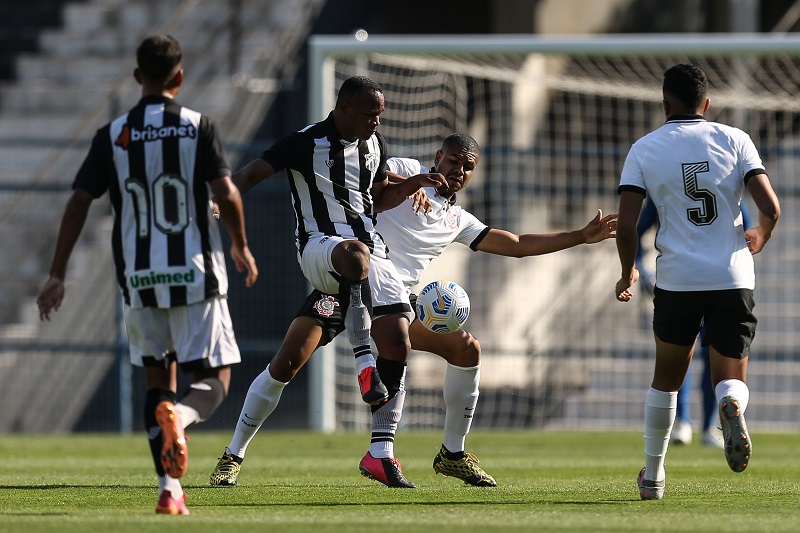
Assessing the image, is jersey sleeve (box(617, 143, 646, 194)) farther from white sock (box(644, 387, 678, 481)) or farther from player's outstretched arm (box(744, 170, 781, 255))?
white sock (box(644, 387, 678, 481))

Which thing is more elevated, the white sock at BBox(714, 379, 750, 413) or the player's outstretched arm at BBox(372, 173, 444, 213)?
the player's outstretched arm at BBox(372, 173, 444, 213)

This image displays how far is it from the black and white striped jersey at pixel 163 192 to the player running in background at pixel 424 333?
1.44 meters

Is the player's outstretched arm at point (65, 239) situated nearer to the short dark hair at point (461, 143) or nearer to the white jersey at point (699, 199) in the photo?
the short dark hair at point (461, 143)

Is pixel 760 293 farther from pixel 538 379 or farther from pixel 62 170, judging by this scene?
pixel 62 170

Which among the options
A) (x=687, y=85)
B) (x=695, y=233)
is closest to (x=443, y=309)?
(x=695, y=233)

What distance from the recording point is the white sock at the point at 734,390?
628 centimetres

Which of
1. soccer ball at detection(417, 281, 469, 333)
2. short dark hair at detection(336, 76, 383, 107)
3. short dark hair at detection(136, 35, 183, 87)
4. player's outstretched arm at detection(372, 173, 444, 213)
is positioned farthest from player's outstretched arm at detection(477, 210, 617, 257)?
short dark hair at detection(136, 35, 183, 87)

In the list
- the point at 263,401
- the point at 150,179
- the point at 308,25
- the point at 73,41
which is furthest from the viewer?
the point at 73,41

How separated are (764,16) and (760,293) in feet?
21.3

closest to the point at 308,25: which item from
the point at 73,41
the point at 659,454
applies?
the point at 73,41

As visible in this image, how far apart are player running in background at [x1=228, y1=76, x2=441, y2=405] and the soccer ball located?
0.16m

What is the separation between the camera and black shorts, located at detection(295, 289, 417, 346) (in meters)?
7.44

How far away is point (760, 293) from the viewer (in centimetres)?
1691

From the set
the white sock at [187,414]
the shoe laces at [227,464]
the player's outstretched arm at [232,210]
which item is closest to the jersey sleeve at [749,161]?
the player's outstretched arm at [232,210]
